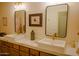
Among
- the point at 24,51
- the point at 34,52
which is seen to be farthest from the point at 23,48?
the point at 34,52

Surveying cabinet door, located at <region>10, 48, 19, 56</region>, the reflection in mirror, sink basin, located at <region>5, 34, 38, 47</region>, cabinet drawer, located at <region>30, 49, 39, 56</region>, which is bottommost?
cabinet door, located at <region>10, 48, 19, 56</region>

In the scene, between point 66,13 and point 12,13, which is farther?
point 12,13

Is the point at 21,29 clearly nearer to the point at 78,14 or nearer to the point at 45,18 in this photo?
the point at 45,18

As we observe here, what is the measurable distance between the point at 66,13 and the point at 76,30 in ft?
1.13

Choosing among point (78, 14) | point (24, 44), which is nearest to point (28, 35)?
point (24, 44)

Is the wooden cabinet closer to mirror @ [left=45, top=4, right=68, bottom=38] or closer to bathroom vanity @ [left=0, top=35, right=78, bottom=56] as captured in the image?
bathroom vanity @ [left=0, top=35, right=78, bottom=56]

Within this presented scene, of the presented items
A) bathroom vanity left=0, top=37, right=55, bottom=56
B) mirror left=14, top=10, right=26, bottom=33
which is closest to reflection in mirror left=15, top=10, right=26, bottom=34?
mirror left=14, top=10, right=26, bottom=33

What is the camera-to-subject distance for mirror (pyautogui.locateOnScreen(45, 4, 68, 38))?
2.00m

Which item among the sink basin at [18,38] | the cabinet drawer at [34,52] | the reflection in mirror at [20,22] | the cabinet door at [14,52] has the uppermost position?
the reflection in mirror at [20,22]

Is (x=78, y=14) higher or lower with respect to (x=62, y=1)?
lower

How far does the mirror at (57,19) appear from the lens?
2004 millimetres

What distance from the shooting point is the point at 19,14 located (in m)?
2.36

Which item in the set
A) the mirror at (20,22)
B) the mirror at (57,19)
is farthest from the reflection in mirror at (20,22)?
the mirror at (57,19)

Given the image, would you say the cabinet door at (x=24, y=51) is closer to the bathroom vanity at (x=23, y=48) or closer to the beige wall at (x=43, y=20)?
the bathroom vanity at (x=23, y=48)
